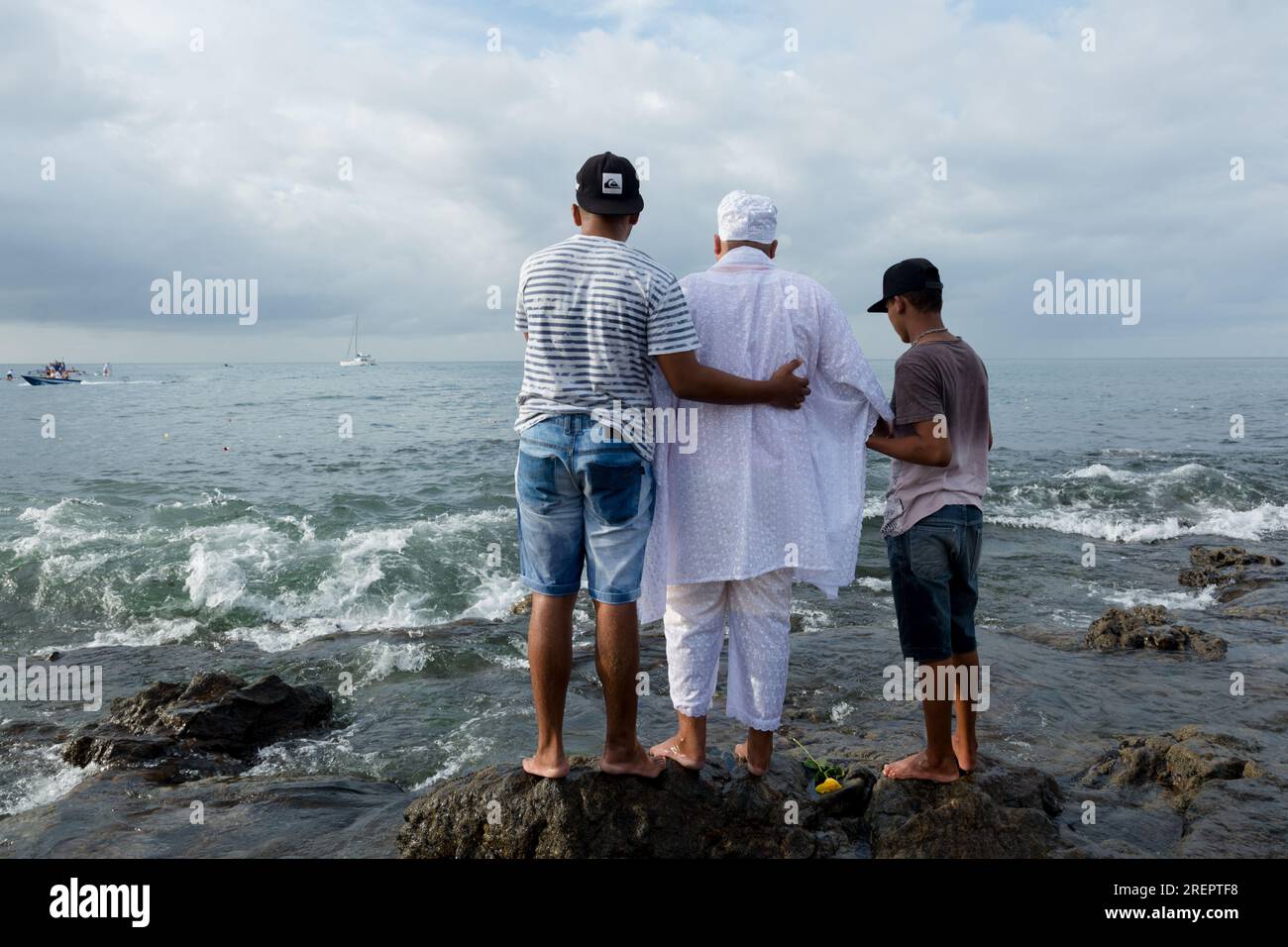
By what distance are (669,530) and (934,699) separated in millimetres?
1469

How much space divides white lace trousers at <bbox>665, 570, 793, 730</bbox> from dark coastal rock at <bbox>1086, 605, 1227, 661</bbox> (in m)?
6.09

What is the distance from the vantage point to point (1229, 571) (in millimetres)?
11766

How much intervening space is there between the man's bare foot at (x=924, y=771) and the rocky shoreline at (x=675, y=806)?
0.04m

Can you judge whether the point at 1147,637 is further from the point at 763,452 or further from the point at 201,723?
the point at 201,723

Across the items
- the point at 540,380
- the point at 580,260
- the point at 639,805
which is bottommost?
the point at 639,805

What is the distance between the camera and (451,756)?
612cm

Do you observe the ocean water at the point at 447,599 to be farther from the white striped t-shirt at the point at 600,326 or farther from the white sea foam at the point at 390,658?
the white striped t-shirt at the point at 600,326

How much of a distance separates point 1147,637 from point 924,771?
18.0 ft

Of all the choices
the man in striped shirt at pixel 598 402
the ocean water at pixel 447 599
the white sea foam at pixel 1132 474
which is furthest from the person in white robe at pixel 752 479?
the white sea foam at pixel 1132 474

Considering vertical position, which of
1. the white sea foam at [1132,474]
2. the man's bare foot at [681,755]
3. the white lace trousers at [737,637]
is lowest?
the man's bare foot at [681,755]

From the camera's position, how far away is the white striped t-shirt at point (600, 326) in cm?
327

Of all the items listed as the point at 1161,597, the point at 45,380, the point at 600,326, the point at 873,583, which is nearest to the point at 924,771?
the point at 600,326
